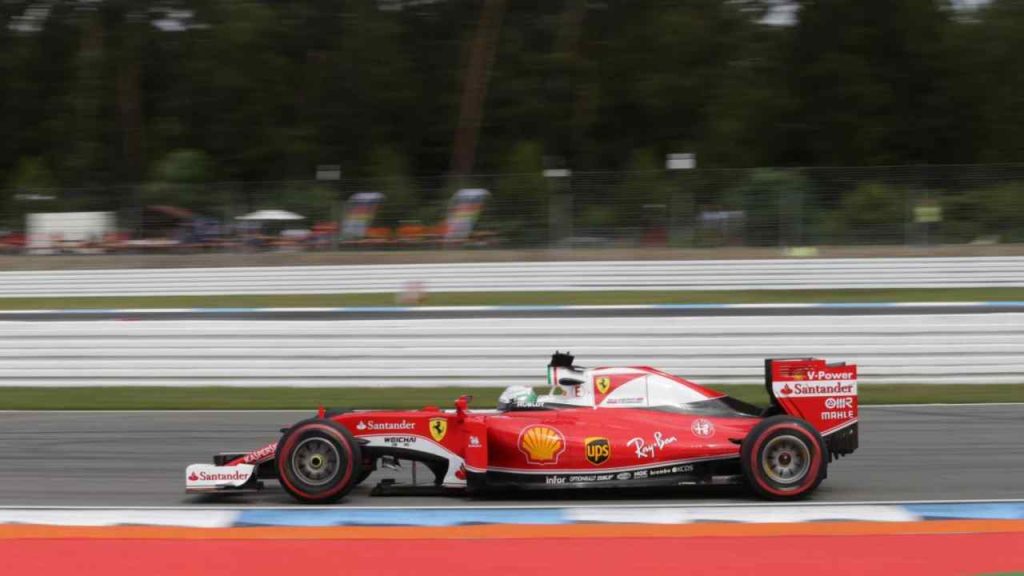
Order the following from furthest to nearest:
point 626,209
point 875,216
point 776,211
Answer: point 626,209 < point 776,211 < point 875,216

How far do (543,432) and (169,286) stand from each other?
1700cm

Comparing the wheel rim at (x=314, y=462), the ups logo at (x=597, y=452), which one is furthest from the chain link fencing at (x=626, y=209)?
the wheel rim at (x=314, y=462)

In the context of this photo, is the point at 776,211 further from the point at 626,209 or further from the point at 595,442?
the point at 595,442

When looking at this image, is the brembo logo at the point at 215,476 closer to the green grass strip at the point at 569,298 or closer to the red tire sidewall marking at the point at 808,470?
the red tire sidewall marking at the point at 808,470

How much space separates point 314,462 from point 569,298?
43.7 ft

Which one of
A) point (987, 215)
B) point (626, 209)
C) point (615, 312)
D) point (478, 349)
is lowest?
point (478, 349)

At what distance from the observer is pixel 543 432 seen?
7.44 meters

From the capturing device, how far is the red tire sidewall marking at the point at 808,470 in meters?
7.30

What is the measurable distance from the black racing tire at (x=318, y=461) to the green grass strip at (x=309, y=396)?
14.4 ft

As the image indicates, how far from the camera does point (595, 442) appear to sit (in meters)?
7.37

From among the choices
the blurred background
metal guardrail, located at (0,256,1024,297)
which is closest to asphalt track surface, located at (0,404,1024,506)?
metal guardrail, located at (0,256,1024,297)

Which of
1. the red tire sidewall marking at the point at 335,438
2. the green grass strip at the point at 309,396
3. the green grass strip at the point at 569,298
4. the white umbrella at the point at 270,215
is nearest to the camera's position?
the red tire sidewall marking at the point at 335,438

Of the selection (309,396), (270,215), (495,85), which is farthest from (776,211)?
(495,85)

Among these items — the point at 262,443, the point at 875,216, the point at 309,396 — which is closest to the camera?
the point at 262,443
